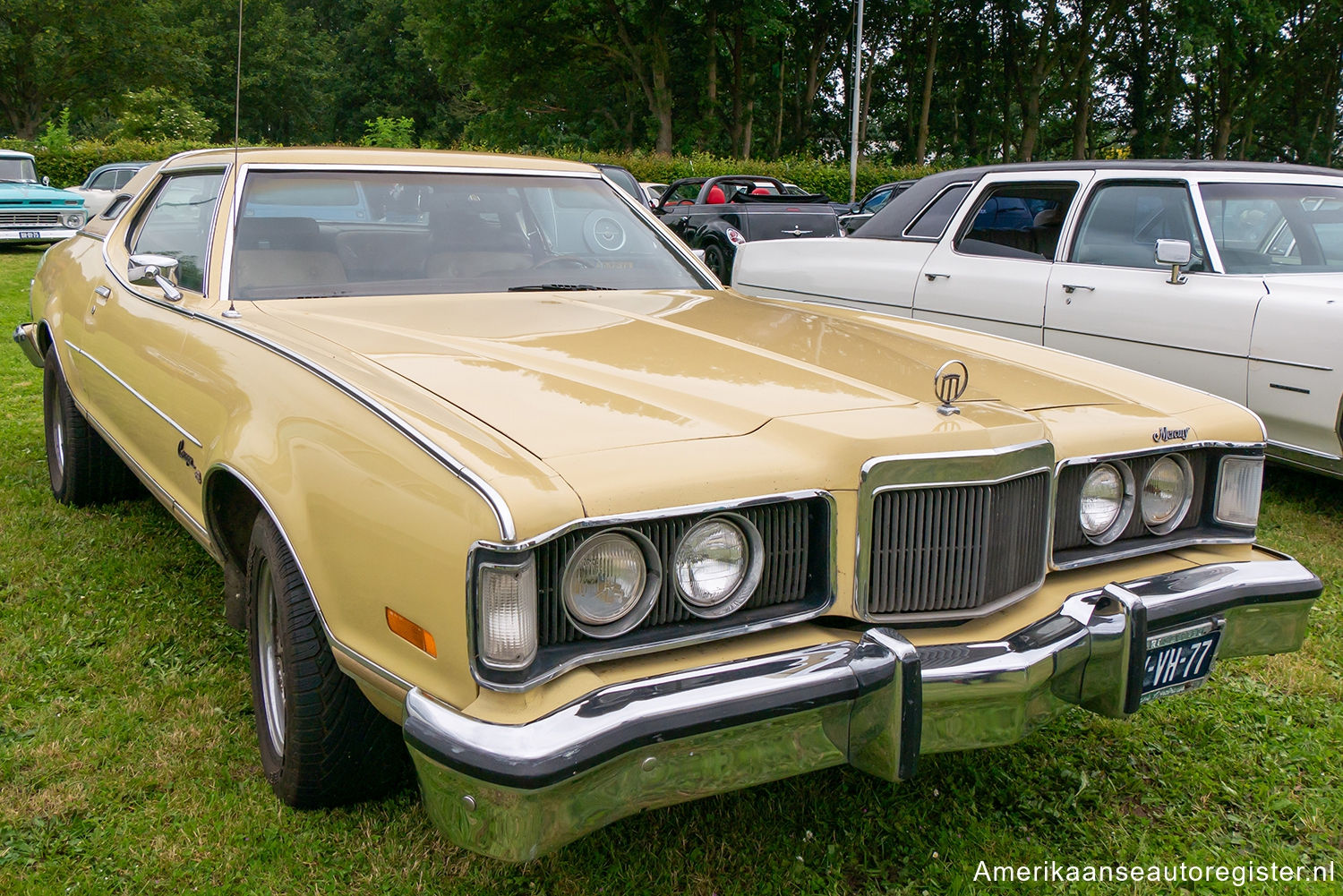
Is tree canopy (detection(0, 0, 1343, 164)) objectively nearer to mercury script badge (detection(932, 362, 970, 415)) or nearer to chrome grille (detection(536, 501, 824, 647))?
mercury script badge (detection(932, 362, 970, 415))

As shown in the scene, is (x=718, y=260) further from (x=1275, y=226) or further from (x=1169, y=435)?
(x=1169, y=435)

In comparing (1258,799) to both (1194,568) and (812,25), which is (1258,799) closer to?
(1194,568)

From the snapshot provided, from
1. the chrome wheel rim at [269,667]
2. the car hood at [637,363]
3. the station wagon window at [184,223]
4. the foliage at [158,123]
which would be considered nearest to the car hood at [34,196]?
the foliage at [158,123]

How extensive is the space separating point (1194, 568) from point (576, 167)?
2448 mm

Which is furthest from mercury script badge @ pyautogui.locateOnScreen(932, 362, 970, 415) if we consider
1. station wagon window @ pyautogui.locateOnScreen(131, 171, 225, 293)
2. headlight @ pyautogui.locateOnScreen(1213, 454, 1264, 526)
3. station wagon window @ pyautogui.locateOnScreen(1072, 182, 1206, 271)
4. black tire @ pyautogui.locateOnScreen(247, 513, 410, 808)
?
station wagon window @ pyautogui.locateOnScreen(1072, 182, 1206, 271)

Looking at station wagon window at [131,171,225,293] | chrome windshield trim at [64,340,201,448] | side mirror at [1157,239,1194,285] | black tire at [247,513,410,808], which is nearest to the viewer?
black tire at [247,513,410,808]

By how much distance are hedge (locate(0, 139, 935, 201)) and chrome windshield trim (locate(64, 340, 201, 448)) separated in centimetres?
1743

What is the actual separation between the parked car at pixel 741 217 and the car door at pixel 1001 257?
239 inches

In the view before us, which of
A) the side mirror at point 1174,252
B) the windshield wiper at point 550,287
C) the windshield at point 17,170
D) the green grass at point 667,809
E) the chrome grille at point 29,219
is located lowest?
the green grass at point 667,809

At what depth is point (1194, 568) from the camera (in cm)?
238

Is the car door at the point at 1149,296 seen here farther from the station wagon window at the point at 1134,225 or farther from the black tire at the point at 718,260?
the black tire at the point at 718,260

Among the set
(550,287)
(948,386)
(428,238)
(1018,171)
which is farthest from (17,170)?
(948,386)

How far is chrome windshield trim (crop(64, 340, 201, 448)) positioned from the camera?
2730 mm

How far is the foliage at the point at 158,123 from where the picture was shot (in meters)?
26.7
